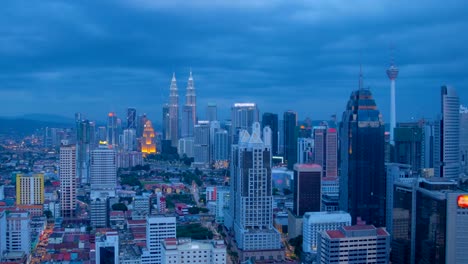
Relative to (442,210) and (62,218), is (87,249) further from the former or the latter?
(442,210)

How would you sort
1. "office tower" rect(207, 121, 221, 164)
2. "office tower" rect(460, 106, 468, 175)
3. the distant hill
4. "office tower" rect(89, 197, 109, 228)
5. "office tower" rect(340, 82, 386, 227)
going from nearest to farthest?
"office tower" rect(340, 82, 386, 227) < "office tower" rect(89, 197, 109, 228) < "office tower" rect(460, 106, 468, 175) < the distant hill < "office tower" rect(207, 121, 221, 164)

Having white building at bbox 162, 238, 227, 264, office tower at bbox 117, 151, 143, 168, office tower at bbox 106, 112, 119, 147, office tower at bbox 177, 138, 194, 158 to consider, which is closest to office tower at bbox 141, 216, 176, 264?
white building at bbox 162, 238, 227, 264

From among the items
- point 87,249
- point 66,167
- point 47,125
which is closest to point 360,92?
point 87,249

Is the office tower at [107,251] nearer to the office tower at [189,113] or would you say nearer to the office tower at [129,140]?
the office tower at [129,140]

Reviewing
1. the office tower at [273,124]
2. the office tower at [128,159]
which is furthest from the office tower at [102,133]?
the office tower at [273,124]

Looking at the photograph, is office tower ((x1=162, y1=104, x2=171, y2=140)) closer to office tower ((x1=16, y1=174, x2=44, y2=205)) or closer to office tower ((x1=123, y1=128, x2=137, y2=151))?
office tower ((x1=123, y1=128, x2=137, y2=151))

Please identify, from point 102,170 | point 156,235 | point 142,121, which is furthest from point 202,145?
point 156,235

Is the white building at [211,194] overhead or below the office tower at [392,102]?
below
